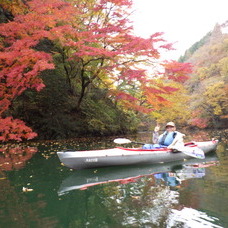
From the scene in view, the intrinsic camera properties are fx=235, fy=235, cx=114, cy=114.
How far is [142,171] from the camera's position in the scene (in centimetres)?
615

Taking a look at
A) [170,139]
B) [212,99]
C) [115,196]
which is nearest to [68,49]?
[170,139]

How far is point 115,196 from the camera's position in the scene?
13.4 feet

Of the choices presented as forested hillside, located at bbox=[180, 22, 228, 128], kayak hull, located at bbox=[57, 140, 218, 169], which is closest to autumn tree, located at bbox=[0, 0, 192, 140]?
kayak hull, located at bbox=[57, 140, 218, 169]

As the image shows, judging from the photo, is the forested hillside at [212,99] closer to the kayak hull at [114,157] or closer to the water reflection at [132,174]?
the water reflection at [132,174]

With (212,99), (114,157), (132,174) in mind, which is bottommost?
(132,174)

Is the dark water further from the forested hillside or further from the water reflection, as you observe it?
the forested hillside

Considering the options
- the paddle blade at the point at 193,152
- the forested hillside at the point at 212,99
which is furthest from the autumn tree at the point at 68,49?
the forested hillside at the point at 212,99

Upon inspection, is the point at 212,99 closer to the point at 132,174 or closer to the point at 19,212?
the point at 132,174

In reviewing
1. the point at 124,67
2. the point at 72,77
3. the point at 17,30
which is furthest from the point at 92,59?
the point at 17,30

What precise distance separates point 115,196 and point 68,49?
9996 millimetres

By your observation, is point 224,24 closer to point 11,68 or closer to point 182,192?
point 11,68

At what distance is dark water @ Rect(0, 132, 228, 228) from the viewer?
10.3 feet

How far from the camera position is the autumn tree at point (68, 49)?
28.8ft

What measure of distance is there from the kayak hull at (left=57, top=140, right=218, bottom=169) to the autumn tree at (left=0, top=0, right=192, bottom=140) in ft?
12.2
